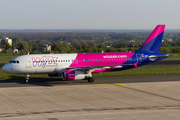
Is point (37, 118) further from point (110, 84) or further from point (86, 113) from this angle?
point (110, 84)

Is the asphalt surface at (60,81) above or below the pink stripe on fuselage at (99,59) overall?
below

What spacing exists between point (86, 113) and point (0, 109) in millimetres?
7792

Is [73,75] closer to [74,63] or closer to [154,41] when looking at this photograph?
[74,63]

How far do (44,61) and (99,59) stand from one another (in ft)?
26.8

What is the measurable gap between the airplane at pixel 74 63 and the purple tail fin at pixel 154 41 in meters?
0.61

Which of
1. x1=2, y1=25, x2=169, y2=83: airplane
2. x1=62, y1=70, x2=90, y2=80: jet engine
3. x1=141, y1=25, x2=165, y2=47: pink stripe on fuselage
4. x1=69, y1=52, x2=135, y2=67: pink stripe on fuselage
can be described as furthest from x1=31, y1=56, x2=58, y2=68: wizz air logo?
x1=141, y1=25, x2=165, y2=47: pink stripe on fuselage

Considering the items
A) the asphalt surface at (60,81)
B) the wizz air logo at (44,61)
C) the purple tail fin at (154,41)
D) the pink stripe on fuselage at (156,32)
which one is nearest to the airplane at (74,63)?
the wizz air logo at (44,61)

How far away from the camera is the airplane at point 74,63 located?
3912cm

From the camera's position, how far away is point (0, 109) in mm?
25031

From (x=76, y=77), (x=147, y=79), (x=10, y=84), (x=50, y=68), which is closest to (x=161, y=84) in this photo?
(x=147, y=79)

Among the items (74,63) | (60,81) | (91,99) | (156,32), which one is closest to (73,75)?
(74,63)

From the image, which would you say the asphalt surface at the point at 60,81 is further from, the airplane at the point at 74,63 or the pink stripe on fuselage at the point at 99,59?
the pink stripe on fuselage at the point at 99,59

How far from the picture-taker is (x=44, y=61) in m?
39.9

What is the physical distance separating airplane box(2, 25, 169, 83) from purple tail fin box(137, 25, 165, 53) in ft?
1.99
